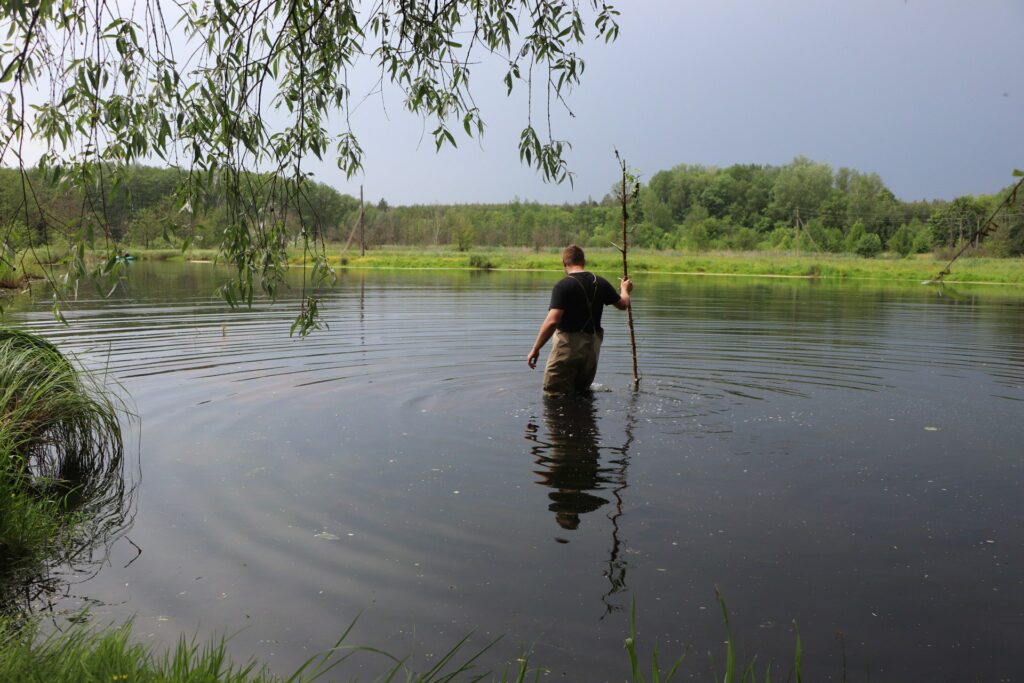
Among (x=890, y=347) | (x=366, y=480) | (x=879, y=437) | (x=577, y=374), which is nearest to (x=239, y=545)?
(x=366, y=480)

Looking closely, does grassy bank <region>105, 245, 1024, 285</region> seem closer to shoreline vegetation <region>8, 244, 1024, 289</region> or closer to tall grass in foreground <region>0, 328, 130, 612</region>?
shoreline vegetation <region>8, 244, 1024, 289</region>

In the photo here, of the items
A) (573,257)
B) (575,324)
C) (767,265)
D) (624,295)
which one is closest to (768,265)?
(767,265)

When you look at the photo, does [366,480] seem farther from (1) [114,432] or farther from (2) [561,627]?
(2) [561,627]

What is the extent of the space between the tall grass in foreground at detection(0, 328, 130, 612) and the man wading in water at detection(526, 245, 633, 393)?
17.1 feet

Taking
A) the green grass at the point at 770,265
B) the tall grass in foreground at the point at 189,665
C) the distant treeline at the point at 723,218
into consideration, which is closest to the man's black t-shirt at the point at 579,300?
the tall grass in foreground at the point at 189,665

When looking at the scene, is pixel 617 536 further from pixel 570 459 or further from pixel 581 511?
pixel 570 459

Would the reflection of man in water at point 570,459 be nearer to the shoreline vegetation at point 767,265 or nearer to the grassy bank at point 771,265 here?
the shoreline vegetation at point 767,265

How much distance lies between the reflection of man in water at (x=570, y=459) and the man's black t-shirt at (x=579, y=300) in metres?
1.02

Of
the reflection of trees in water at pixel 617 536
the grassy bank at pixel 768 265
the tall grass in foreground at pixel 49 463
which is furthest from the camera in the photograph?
the grassy bank at pixel 768 265

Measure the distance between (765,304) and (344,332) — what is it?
1622 centimetres

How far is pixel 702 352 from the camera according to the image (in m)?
15.9

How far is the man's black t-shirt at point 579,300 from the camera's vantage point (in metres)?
10.7

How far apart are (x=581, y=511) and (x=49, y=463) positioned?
502 cm

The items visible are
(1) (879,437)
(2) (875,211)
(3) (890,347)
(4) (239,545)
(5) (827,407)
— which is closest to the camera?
(4) (239,545)
